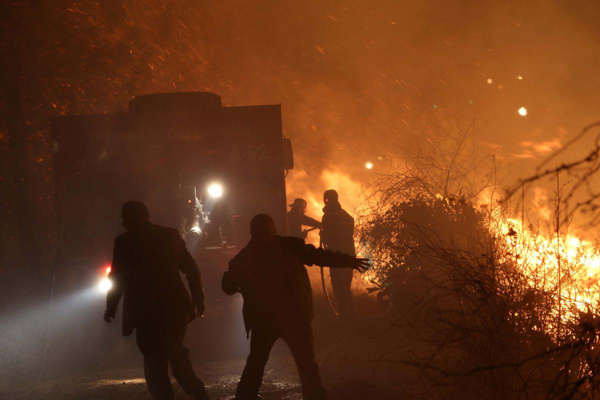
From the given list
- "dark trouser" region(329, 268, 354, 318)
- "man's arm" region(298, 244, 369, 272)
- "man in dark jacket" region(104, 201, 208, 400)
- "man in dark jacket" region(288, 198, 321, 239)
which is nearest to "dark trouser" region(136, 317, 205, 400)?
"man in dark jacket" region(104, 201, 208, 400)

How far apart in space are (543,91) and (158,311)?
23.1 m

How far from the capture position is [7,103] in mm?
Answer: 13703

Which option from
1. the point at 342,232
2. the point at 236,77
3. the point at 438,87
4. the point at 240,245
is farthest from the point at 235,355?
the point at 438,87

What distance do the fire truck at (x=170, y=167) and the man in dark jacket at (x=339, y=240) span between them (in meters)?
0.69

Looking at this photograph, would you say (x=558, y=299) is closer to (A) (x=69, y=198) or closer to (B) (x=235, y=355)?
(B) (x=235, y=355)

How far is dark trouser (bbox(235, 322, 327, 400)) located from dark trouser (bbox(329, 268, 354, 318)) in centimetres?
451

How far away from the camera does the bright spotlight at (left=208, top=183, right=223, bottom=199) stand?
34.4ft

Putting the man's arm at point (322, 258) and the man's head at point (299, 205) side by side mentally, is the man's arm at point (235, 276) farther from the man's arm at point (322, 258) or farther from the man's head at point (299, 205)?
the man's head at point (299, 205)

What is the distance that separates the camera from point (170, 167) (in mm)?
10203

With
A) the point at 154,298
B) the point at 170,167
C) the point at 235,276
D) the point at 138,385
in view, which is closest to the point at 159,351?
the point at 154,298

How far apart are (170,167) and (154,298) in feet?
15.8

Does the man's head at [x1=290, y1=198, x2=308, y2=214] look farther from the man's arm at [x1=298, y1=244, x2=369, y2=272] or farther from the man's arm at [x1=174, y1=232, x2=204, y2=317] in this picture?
the man's arm at [x1=298, y1=244, x2=369, y2=272]

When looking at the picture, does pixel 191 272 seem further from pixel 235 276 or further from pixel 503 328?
pixel 503 328

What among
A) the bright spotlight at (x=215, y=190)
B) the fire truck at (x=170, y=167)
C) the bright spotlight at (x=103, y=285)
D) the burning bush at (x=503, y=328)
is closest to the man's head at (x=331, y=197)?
the fire truck at (x=170, y=167)
